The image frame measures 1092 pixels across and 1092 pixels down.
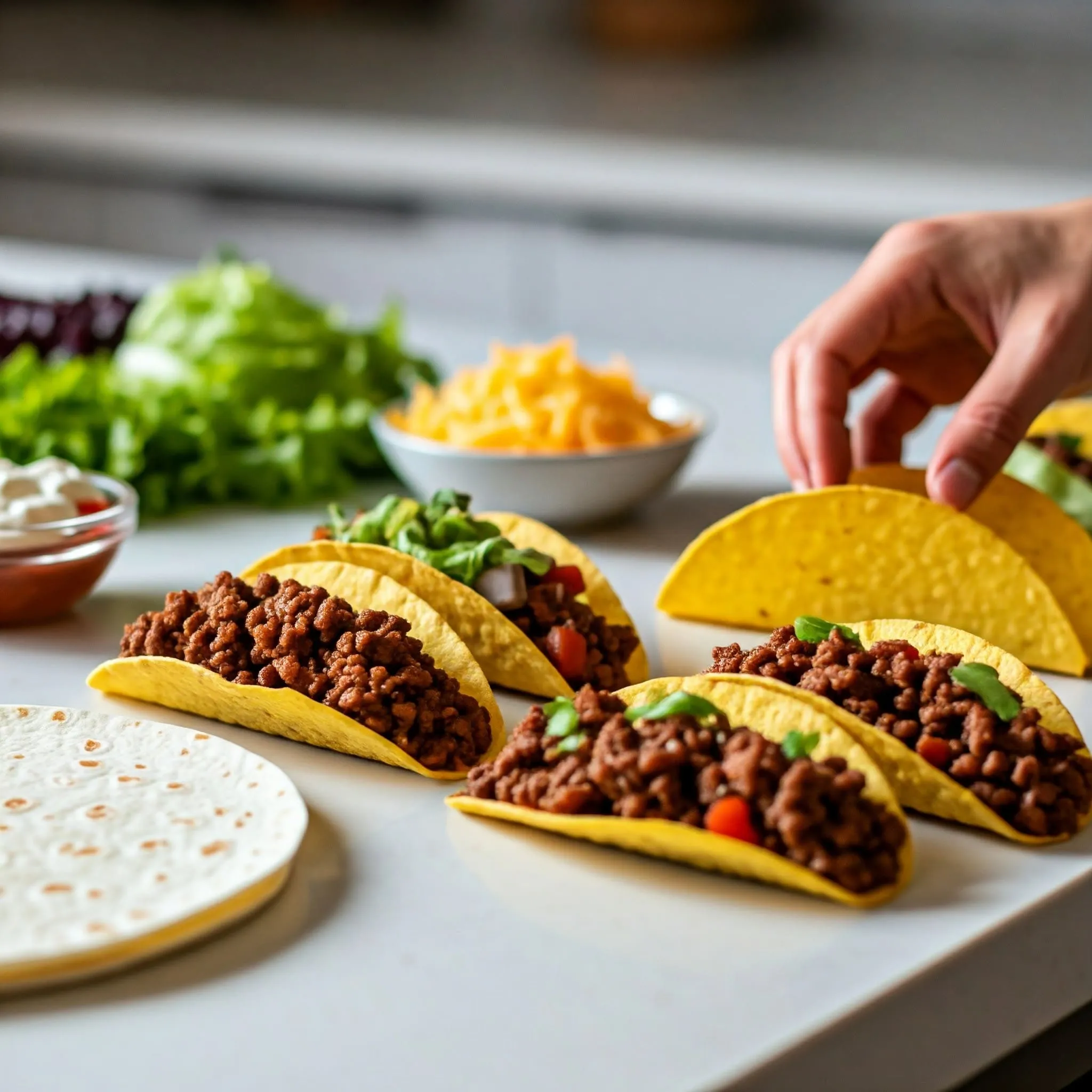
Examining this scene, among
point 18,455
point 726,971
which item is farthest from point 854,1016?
point 18,455

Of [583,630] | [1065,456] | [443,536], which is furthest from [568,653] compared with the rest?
[1065,456]

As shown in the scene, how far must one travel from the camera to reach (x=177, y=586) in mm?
2445

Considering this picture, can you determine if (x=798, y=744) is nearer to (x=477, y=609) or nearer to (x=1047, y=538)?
(x=477, y=609)

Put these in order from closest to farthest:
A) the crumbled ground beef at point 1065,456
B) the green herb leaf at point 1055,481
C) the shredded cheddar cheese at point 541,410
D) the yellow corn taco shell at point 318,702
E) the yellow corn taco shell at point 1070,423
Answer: the yellow corn taco shell at point 318,702 → the green herb leaf at point 1055,481 → the crumbled ground beef at point 1065,456 → the shredded cheddar cheese at point 541,410 → the yellow corn taco shell at point 1070,423

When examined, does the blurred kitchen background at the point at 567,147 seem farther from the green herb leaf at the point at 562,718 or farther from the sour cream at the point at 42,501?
the green herb leaf at the point at 562,718

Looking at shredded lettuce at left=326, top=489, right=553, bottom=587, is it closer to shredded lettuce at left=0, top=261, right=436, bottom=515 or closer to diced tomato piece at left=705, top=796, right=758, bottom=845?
diced tomato piece at left=705, top=796, right=758, bottom=845

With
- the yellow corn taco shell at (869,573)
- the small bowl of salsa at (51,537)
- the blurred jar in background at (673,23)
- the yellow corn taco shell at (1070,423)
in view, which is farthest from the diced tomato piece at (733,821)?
the blurred jar in background at (673,23)

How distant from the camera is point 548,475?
8.59 feet

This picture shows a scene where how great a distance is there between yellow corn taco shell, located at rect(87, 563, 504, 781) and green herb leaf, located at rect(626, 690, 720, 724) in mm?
263

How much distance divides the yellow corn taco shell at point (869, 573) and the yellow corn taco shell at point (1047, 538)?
0.04 m

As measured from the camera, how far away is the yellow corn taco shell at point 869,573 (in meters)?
2.06

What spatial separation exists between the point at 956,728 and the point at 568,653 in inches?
20.1

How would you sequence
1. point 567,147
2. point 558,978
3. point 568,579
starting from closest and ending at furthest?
point 558,978 → point 568,579 → point 567,147

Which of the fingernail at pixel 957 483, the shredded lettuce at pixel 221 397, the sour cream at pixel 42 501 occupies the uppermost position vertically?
the fingernail at pixel 957 483
